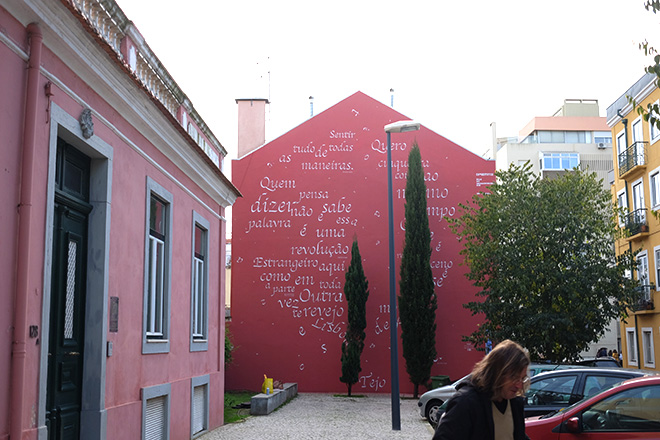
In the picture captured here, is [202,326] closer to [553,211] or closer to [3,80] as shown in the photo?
[3,80]

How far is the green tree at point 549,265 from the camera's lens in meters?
20.3

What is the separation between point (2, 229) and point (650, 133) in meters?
27.8

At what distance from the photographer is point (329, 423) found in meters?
16.8

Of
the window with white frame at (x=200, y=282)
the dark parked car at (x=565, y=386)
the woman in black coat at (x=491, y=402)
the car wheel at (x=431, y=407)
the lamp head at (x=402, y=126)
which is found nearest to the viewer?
the woman in black coat at (x=491, y=402)

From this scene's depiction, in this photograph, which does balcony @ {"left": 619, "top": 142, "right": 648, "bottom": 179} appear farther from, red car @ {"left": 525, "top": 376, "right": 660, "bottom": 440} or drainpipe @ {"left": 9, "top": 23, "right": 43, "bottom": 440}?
drainpipe @ {"left": 9, "top": 23, "right": 43, "bottom": 440}

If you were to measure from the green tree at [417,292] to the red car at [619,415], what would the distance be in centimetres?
1702

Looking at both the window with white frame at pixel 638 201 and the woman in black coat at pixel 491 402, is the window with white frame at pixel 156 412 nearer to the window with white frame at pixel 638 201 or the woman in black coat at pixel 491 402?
the woman in black coat at pixel 491 402

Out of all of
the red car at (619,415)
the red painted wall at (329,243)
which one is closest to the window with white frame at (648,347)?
the red painted wall at (329,243)

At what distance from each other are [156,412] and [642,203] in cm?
2492

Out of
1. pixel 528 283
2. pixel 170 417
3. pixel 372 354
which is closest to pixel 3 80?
pixel 170 417

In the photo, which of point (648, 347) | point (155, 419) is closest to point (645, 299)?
point (648, 347)

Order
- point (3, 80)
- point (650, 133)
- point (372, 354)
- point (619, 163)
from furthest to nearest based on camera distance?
point (619, 163), point (650, 133), point (372, 354), point (3, 80)

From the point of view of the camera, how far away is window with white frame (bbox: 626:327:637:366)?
103 ft

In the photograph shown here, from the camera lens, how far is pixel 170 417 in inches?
445
